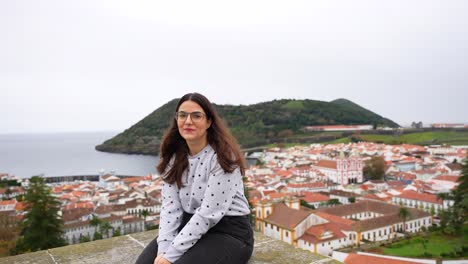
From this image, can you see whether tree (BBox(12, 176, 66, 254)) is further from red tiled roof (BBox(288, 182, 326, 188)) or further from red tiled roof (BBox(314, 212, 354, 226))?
red tiled roof (BBox(288, 182, 326, 188))

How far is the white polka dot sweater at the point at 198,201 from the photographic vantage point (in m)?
1.81

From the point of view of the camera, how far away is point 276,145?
77.7 m

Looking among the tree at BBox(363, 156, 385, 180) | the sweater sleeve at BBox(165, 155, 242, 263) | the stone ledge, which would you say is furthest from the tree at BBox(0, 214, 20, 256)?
the tree at BBox(363, 156, 385, 180)

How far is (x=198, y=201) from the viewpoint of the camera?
1.93 meters

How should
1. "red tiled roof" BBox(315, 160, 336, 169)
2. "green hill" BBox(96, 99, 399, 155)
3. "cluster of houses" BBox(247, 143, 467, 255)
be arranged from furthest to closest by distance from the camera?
"green hill" BBox(96, 99, 399, 155), "red tiled roof" BBox(315, 160, 336, 169), "cluster of houses" BBox(247, 143, 467, 255)

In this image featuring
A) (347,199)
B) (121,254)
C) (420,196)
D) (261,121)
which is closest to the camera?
(121,254)

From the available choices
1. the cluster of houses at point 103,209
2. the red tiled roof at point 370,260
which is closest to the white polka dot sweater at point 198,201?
the red tiled roof at point 370,260

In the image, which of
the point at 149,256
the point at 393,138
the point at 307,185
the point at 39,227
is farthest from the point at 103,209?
the point at 393,138

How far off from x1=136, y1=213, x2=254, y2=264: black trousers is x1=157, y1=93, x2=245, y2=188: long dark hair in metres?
0.27

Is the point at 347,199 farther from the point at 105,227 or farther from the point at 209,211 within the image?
the point at 209,211

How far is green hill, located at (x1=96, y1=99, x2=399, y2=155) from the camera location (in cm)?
8444

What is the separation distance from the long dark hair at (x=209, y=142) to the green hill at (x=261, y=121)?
76026 mm

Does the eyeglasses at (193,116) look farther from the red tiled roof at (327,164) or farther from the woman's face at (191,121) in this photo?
the red tiled roof at (327,164)

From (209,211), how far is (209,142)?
395 millimetres
